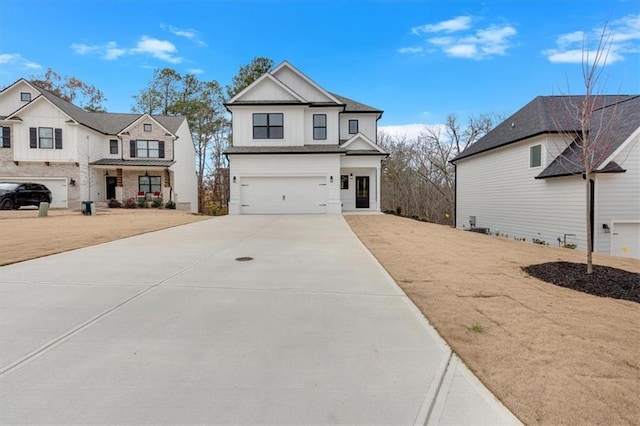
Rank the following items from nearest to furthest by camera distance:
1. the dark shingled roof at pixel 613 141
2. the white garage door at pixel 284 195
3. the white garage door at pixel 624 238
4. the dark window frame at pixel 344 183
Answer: the dark shingled roof at pixel 613 141, the white garage door at pixel 624 238, the white garage door at pixel 284 195, the dark window frame at pixel 344 183

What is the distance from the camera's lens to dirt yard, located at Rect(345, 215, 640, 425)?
2529 millimetres

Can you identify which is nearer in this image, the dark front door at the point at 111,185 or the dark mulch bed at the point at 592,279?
the dark mulch bed at the point at 592,279

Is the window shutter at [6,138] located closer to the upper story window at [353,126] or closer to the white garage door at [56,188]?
the white garage door at [56,188]

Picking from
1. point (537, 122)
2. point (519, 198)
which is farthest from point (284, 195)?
point (537, 122)

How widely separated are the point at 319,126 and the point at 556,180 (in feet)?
43.6


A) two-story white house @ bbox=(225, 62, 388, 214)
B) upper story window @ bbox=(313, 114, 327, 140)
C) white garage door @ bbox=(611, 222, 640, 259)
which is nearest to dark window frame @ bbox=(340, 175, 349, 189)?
two-story white house @ bbox=(225, 62, 388, 214)

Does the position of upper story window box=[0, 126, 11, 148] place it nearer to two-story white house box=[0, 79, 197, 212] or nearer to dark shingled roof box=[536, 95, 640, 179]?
two-story white house box=[0, 79, 197, 212]

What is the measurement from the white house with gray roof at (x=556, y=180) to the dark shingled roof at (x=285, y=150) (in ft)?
29.4

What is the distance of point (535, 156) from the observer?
16.8m

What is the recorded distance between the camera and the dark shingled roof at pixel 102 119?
25891 mm

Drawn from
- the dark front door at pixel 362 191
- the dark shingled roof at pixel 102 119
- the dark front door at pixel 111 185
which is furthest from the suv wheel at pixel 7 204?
the dark front door at pixel 362 191

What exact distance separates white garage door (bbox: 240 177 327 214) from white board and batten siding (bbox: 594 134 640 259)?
1292 cm

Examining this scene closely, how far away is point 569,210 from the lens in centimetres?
1473

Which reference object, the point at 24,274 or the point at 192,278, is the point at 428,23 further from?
the point at 24,274
